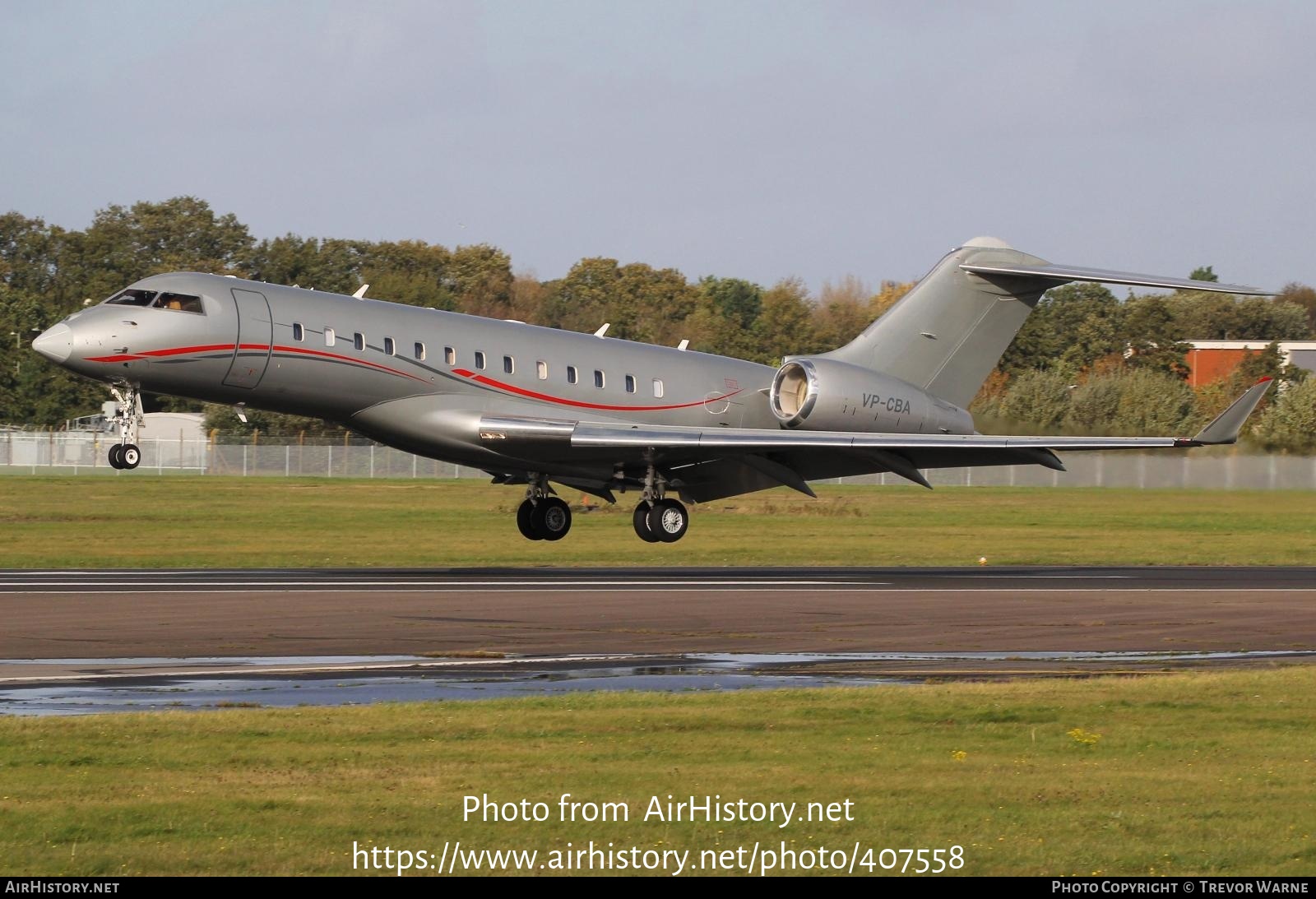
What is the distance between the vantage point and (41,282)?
92.8m

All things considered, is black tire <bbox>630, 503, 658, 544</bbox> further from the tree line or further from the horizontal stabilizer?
the tree line

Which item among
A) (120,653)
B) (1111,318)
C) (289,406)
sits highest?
(1111,318)

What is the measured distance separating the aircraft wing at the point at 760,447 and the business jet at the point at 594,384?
4 centimetres

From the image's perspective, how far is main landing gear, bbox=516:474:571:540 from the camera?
30.5m

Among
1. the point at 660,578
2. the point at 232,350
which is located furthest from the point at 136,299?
the point at 660,578

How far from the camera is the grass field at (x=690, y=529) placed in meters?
33.4

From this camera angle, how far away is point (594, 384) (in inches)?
1132

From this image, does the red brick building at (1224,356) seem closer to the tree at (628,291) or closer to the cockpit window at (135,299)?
the tree at (628,291)

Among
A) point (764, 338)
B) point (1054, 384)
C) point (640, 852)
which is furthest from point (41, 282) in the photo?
point (640, 852)

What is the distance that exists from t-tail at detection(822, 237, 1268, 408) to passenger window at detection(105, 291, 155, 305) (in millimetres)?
13008

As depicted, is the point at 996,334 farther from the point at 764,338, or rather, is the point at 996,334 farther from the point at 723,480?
the point at 764,338

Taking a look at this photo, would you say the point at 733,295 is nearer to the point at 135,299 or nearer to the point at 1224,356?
the point at 1224,356

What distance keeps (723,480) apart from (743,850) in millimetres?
21769

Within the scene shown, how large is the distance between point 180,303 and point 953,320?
14890 mm
